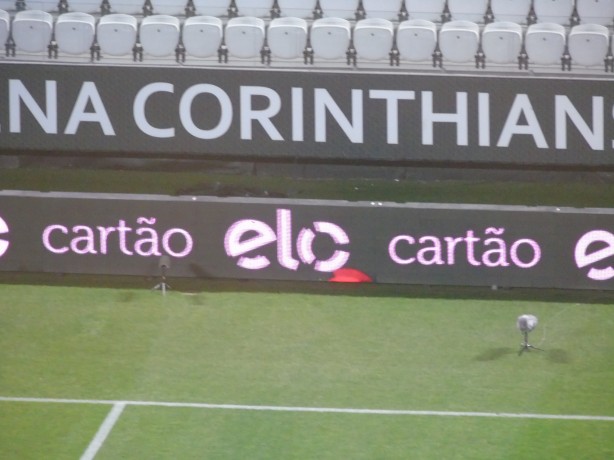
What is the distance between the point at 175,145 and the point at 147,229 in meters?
1.24

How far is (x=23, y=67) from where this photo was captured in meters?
11.2

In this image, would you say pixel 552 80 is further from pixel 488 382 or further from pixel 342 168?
pixel 488 382

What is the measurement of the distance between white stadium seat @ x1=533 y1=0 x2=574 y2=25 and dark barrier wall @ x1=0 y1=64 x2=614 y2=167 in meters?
3.01

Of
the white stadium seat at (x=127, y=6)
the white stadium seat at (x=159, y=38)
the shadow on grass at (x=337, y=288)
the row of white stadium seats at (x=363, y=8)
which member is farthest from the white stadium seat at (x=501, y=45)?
the white stadium seat at (x=127, y=6)

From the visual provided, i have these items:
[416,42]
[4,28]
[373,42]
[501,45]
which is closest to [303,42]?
[373,42]

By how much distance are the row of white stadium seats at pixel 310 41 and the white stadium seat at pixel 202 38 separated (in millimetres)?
11

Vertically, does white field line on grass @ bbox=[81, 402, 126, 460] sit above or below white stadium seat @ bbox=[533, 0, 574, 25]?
below

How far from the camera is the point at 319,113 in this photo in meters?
11.2

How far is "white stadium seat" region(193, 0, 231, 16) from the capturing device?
13797 millimetres

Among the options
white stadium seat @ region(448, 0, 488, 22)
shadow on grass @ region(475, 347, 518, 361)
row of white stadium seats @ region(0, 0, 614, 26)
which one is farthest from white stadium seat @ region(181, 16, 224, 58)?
shadow on grass @ region(475, 347, 518, 361)

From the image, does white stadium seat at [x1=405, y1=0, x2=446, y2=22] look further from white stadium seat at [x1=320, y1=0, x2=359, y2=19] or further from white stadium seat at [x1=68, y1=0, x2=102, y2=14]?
white stadium seat at [x1=68, y1=0, x2=102, y2=14]

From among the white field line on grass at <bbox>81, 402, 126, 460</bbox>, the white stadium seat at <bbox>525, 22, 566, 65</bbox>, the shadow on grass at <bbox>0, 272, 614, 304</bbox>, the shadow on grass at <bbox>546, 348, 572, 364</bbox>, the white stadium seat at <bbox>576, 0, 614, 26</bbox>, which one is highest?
the white stadium seat at <bbox>576, 0, 614, 26</bbox>

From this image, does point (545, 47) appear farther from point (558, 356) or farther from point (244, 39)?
point (558, 356)

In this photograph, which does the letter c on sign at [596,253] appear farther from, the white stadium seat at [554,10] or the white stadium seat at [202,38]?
the white stadium seat at [202,38]
